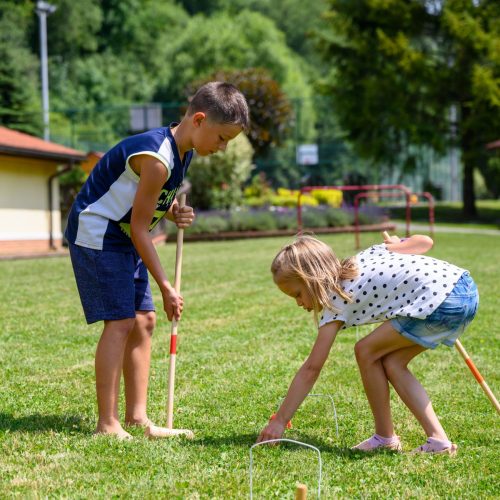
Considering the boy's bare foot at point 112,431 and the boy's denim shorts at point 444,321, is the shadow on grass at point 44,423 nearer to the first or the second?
the boy's bare foot at point 112,431

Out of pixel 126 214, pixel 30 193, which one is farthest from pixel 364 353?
pixel 30 193

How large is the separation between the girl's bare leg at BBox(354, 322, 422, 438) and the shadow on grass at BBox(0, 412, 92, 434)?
1353mm

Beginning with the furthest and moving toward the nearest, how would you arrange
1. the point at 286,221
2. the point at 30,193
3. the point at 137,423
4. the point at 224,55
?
the point at 224,55, the point at 286,221, the point at 30,193, the point at 137,423

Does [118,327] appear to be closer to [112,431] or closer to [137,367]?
[137,367]

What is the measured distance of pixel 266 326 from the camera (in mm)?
7375

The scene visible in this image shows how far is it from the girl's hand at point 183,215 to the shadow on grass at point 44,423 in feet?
3.70

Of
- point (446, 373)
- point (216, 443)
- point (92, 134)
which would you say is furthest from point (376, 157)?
point (216, 443)

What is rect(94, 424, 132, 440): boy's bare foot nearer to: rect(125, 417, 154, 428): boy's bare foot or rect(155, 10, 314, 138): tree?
rect(125, 417, 154, 428): boy's bare foot

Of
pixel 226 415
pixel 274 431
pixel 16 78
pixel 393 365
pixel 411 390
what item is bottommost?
pixel 226 415

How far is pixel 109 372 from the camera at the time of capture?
3.90m

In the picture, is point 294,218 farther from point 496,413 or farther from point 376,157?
point 496,413

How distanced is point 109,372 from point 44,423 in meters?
0.54

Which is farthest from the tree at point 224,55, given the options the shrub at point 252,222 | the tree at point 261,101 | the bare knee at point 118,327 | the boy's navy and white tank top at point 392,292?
the boy's navy and white tank top at point 392,292

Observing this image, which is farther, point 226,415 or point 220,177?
point 220,177
